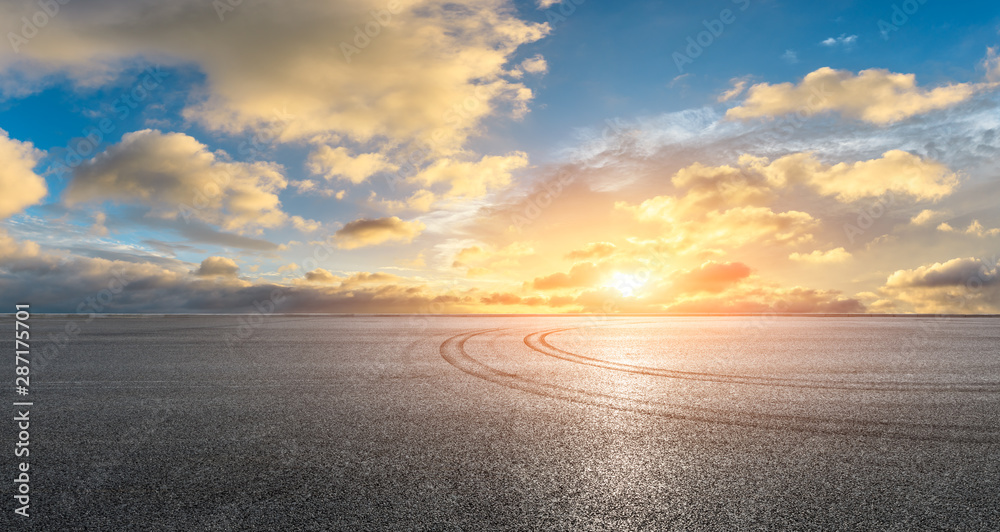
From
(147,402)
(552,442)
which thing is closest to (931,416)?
(552,442)

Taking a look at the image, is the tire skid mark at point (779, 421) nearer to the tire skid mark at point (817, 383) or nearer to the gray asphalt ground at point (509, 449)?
the gray asphalt ground at point (509, 449)

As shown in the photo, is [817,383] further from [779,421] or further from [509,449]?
[509,449]

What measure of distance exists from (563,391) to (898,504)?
628 cm

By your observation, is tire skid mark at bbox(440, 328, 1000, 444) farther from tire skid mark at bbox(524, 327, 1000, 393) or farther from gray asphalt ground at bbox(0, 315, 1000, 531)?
tire skid mark at bbox(524, 327, 1000, 393)

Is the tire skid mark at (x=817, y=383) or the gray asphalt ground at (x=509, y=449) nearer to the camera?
the gray asphalt ground at (x=509, y=449)

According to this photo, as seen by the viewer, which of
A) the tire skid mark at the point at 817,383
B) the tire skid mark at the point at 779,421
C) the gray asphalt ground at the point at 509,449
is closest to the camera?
the gray asphalt ground at the point at 509,449

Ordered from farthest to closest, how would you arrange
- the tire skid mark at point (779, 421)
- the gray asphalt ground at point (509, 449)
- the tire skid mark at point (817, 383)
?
1. the tire skid mark at point (817, 383)
2. the tire skid mark at point (779, 421)
3. the gray asphalt ground at point (509, 449)

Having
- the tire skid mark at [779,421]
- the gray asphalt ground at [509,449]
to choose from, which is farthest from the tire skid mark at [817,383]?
the tire skid mark at [779,421]

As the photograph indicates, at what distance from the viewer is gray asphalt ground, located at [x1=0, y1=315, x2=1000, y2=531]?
4461mm

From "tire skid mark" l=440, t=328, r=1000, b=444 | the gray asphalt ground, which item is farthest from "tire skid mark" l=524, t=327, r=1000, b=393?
"tire skid mark" l=440, t=328, r=1000, b=444

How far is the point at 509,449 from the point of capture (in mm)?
6305

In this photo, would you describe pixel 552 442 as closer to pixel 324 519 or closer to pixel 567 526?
pixel 567 526

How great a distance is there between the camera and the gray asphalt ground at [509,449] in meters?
4.46

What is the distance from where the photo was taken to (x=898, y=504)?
4691mm
